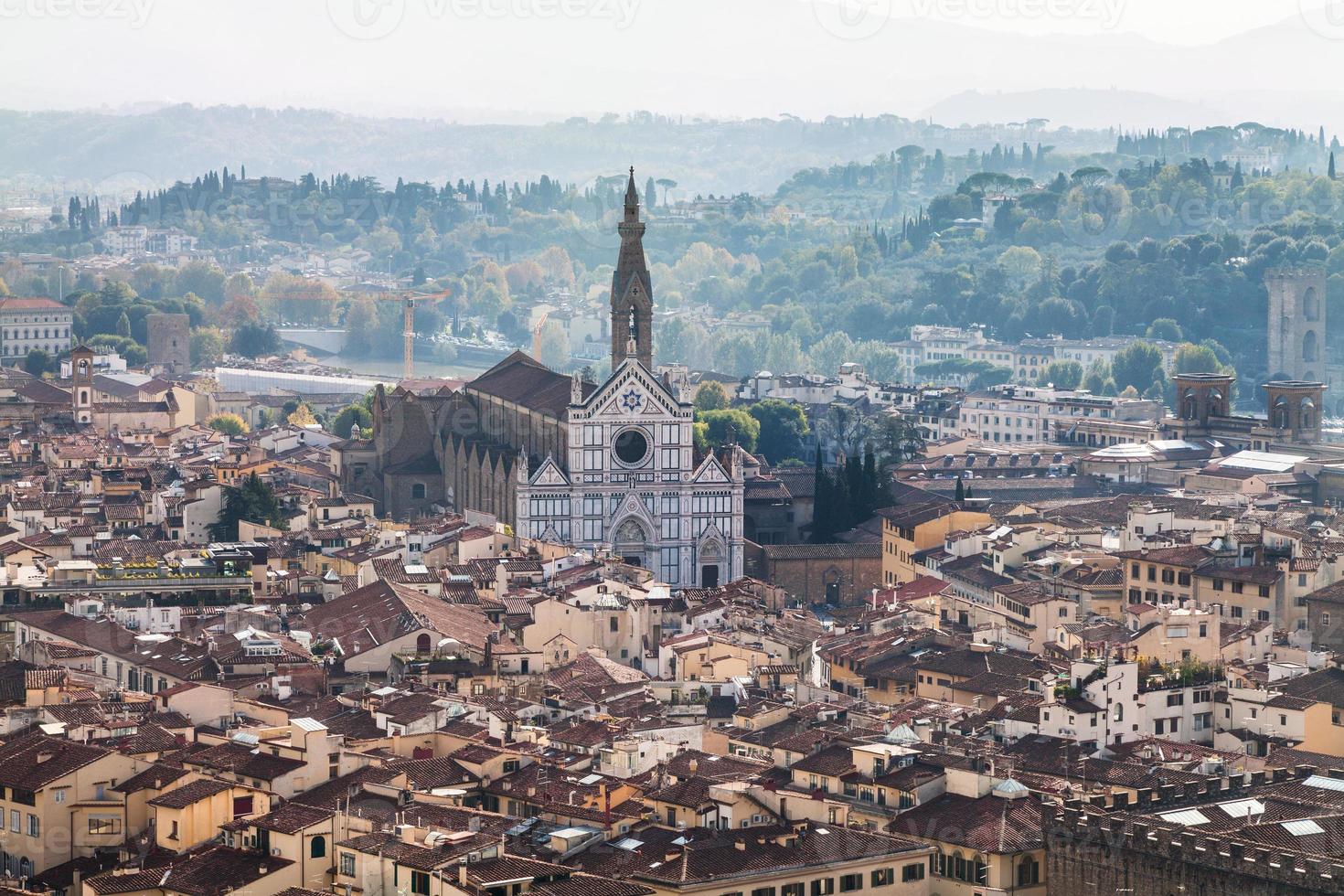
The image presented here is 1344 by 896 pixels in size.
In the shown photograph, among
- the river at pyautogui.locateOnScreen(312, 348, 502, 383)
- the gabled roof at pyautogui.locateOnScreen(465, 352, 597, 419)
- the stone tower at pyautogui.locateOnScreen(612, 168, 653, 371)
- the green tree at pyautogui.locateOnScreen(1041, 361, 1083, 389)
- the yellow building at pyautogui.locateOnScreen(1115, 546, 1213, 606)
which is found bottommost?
the river at pyautogui.locateOnScreen(312, 348, 502, 383)

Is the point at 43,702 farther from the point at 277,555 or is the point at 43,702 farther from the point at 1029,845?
the point at 277,555

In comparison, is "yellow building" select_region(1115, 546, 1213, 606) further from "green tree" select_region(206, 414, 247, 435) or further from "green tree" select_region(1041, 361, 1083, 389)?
"green tree" select_region(1041, 361, 1083, 389)

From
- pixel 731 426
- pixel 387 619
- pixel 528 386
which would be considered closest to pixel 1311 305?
pixel 731 426

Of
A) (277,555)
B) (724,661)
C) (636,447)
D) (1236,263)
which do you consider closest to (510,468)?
(636,447)

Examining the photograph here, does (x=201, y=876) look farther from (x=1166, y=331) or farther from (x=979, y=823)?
(x=1166, y=331)

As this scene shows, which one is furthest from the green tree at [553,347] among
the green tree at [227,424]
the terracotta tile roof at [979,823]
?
the terracotta tile roof at [979,823]

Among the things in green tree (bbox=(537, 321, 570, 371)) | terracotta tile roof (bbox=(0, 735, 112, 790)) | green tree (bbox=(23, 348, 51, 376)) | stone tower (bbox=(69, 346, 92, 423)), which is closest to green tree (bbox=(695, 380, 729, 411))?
stone tower (bbox=(69, 346, 92, 423))
